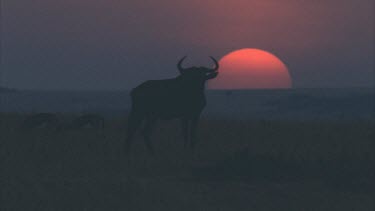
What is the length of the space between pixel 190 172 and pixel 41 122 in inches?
325

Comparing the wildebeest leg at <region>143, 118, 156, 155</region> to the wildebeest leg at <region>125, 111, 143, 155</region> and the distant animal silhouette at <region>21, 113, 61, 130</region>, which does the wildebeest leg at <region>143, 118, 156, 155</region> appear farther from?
the distant animal silhouette at <region>21, 113, 61, 130</region>

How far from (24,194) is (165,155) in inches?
239

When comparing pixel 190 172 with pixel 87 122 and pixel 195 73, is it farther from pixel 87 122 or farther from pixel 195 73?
pixel 87 122

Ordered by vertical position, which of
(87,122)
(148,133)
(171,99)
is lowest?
(87,122)

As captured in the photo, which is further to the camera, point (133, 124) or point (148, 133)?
point (133, 124)

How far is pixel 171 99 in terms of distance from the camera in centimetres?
1786

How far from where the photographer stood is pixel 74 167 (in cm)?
1438

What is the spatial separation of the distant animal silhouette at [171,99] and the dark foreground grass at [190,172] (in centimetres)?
74

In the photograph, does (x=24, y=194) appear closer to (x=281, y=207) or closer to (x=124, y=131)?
(x=281, y=207)

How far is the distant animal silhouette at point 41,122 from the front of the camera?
68.1 feet

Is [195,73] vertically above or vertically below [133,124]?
above

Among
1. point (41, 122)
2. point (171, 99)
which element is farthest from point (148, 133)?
point (41, 122)

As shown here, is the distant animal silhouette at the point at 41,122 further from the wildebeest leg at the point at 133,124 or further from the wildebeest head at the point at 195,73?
the wildebeest head at the point at 195,73

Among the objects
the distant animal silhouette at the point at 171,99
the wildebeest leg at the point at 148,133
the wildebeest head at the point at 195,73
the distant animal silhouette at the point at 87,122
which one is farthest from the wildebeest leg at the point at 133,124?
the distant animal silhouette at the point at 87,122
